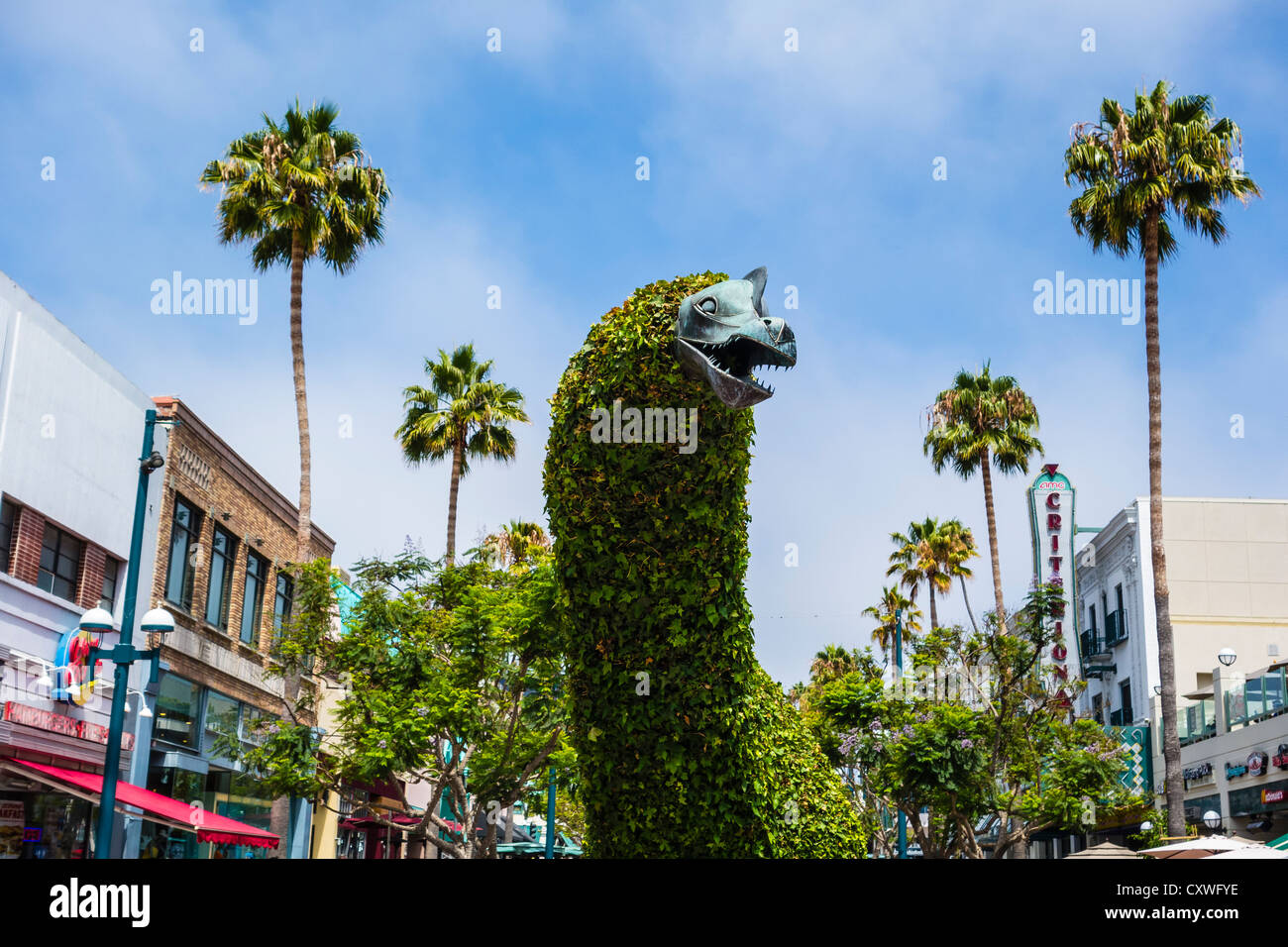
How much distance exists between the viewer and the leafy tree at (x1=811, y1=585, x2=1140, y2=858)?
72.9ft

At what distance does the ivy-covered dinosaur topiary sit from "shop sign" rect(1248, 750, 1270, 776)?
24835mm

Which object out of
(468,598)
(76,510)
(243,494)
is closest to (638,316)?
(468,598)

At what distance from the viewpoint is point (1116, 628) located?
41.7m

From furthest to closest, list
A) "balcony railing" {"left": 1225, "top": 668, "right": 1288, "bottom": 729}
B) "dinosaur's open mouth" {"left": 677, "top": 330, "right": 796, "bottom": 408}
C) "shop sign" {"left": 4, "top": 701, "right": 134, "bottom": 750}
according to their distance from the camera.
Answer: "balcony railing" {"left": 1225, "top": 668, "right": 1288, "bottom": 729} < "shop sign" {"left": 4, "top": 701, "right": 134, "bottom": 750} < "dinosaur's open mouth" {"left": 677, "top": 330, "right": 796, "bottom": 408}

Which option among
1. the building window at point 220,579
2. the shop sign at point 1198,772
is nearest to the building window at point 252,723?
the building window at point 220,579

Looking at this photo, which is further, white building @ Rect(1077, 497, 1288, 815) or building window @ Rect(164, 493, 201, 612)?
white building @ Rect(1077, 497, 1288, 815)

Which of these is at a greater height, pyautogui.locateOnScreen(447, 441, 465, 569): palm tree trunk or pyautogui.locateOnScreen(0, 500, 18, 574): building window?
pyautogui.locateOnScreen(447, 441, 465, 569): palm tree trunk

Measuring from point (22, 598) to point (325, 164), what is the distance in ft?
34.6

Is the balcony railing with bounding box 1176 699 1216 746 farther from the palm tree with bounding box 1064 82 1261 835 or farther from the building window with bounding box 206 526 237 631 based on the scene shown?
the building window with bounding box 206 526 237 631

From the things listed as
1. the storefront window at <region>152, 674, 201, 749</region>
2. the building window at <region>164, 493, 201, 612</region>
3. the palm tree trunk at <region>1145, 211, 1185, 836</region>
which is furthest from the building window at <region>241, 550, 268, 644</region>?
the palm tree trunk at <region>1145, 211, 1185, 836</region>

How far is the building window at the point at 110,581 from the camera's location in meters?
20.8

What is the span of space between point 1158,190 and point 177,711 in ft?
71.7

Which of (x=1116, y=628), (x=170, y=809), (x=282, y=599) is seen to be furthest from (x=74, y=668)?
(x=1116, y=628)

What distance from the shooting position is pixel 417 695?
19859 millimetres
